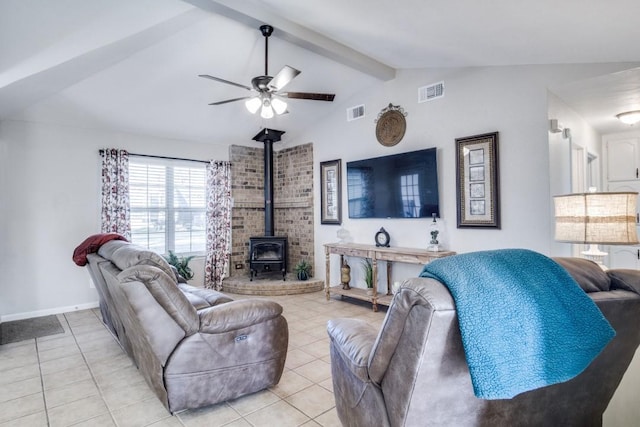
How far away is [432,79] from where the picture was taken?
4.33m

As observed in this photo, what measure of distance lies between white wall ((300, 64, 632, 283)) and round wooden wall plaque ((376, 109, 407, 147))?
0.08 meters

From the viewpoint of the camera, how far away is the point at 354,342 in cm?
164

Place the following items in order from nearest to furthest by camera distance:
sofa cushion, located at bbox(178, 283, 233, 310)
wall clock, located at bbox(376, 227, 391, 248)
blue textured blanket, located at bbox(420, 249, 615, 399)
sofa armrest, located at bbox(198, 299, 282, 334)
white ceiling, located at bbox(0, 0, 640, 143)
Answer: blue textured blanket, located at bbox(420, 249, 615, 399) → sofa armrest, located at bbox(198, 299, 282, 334) → white ceiling, located at bbox(0, 0, 640, 143) → sofa cushion, located at bbox(178, 283, 233, 310) → wall clock, located at bbox(376, 227, 391, 248)

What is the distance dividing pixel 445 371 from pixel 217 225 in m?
5.30

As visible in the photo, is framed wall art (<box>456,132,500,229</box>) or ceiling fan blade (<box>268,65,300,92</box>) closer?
ceiling fan blade (<box>268,65,300,92</box>)

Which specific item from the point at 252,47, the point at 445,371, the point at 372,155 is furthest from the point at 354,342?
the point at 372,155

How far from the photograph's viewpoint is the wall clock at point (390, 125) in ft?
15.4

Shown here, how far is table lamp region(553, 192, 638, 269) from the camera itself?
6.61 ft

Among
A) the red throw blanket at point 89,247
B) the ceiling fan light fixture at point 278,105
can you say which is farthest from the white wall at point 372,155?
the ceiling fan light fixture at point 278,105

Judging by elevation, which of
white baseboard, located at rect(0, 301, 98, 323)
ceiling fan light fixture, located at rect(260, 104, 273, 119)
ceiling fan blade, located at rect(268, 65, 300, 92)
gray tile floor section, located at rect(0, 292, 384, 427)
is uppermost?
ceiling fan blade, located at rect(268, 65, 300, 92)

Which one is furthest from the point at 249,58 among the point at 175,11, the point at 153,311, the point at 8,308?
the point at 8,308

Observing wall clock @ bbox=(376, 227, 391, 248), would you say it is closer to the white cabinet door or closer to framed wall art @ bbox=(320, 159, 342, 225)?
framed wall art @ bbox=(320, 159, 342, 225)

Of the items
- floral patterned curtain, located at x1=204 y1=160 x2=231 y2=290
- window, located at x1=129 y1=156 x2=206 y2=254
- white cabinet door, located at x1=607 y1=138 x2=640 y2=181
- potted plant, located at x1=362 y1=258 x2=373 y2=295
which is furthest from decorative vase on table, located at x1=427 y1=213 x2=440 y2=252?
window, located at x1=129 y1=156 x2=206 y2=254

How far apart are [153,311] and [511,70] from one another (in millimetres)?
3998
